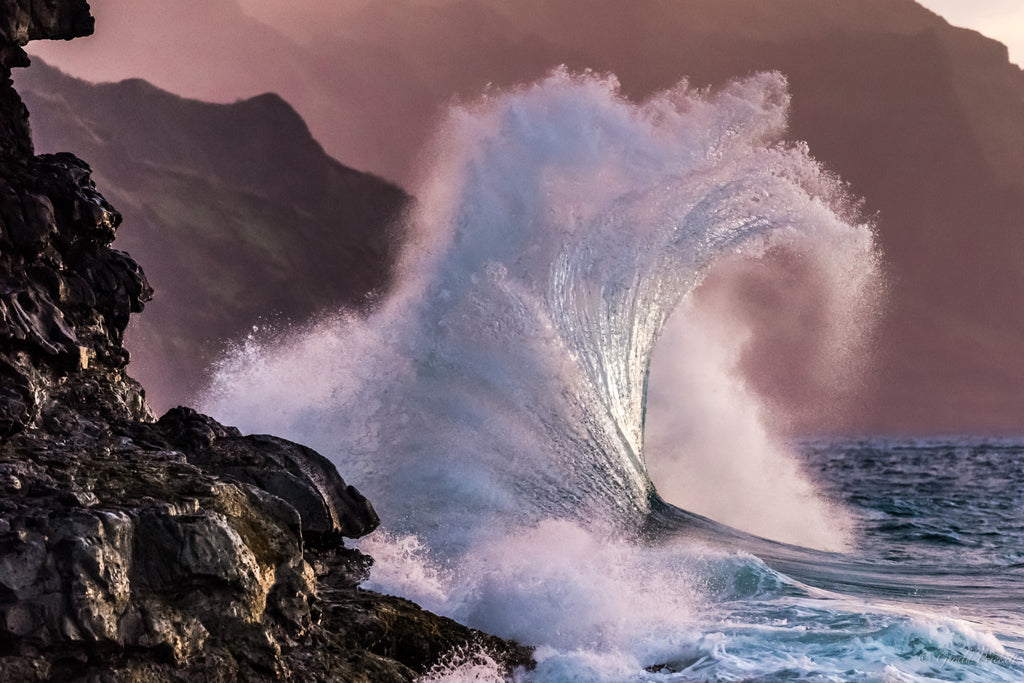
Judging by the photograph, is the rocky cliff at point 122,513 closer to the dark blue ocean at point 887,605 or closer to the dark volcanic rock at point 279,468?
the dark volcanic rock at point 279,468

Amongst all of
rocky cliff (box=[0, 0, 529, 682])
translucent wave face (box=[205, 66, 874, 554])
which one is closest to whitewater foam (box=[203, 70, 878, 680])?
translucent wave face (box=[205, 66, 874, 554])

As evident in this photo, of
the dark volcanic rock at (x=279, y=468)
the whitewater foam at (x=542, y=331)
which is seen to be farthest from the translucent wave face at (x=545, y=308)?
the dark volcanic rock at (x=279, y=468)

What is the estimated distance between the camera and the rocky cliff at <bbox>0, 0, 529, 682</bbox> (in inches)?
250

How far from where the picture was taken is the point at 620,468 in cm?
1739

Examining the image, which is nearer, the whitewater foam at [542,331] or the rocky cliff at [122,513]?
Result: the rocky cliff at [122,513]

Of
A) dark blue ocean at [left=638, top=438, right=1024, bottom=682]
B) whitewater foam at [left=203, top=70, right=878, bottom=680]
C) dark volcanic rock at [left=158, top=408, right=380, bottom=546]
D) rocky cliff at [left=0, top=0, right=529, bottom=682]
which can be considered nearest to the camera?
rocky cliff at [left=0, top=0, right=529, bottom=682]

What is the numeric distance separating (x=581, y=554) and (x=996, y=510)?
16.4 m

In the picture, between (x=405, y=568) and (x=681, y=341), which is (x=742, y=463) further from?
(x=405, y=568)

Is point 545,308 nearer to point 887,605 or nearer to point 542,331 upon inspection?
point 542,331

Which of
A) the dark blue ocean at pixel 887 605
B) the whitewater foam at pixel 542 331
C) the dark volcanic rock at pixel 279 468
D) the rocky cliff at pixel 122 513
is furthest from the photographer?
the whitewater foam at pixel 542 331

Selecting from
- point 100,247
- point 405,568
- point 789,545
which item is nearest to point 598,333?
point 789,545

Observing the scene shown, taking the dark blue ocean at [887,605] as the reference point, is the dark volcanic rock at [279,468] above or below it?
below

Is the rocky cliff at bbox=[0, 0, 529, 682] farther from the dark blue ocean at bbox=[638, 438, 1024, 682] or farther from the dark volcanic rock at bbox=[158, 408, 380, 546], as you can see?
the dark blue ocean at bbox=[638, 438, 1024, 682]

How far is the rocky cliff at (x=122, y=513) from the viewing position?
635 centimetres
